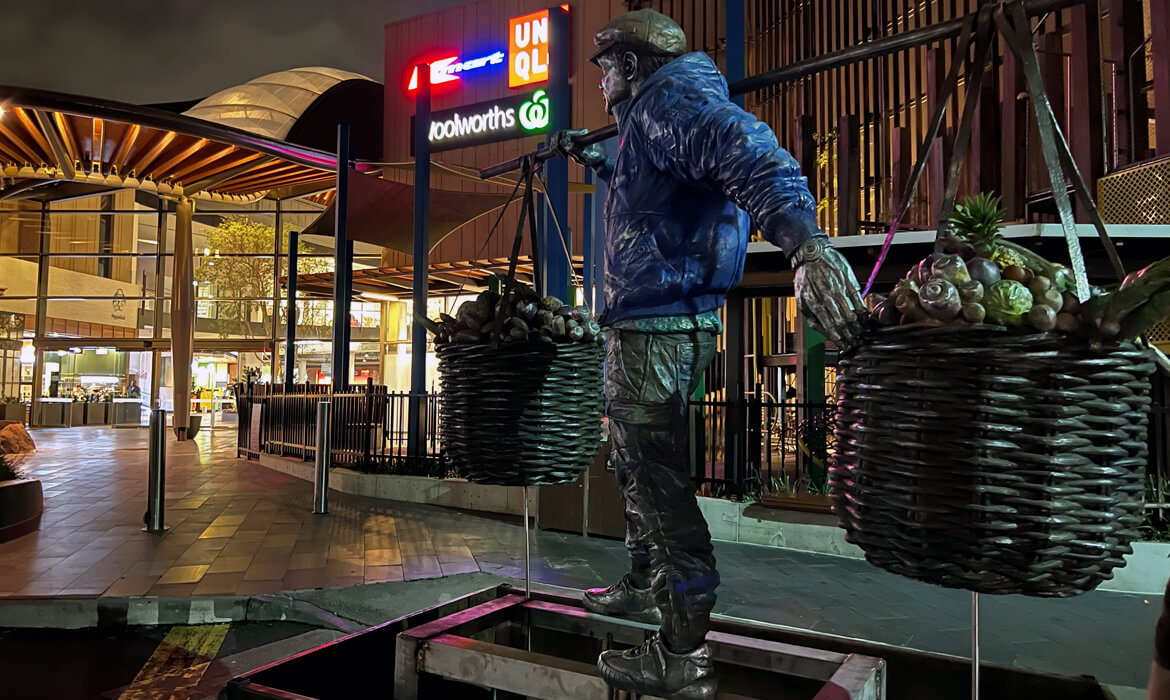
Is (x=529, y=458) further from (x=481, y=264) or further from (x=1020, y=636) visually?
(x=481, y=264)

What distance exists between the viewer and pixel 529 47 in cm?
1495

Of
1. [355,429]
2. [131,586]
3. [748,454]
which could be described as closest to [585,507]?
[748,454]

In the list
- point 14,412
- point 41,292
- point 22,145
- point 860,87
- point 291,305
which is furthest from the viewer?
point 41,292

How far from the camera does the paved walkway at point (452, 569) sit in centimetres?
384

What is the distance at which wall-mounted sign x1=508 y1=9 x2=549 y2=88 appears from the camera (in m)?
14.8

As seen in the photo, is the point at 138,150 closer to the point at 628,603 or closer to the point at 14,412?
the point at 14,412

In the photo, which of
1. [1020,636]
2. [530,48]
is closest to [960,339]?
[1020,636]

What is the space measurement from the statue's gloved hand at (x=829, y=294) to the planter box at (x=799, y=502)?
4.96m

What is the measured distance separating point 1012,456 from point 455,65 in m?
18.4

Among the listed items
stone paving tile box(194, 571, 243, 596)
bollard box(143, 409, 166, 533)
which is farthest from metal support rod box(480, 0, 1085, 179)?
bollard box(143, 409, 166, 533)

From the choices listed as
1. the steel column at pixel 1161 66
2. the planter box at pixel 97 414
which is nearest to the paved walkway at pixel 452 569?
the steel column at pixel 1161 66

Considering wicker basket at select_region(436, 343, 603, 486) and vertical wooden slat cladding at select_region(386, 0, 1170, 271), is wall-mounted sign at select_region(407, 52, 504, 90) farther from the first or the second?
wicker basket at select_region(436, 343, 603, 486)

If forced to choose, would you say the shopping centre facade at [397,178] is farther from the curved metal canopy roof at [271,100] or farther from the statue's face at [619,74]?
the statue's face at [619,74]

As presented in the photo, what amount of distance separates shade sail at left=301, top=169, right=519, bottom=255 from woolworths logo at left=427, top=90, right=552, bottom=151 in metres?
2.36
